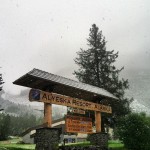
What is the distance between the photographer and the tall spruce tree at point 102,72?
126 feet

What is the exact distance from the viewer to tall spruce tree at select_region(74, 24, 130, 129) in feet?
126

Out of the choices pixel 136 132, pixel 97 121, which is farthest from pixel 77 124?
pixel 136 132

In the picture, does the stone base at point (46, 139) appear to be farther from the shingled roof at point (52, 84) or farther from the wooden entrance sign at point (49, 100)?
the shingled roof at point (52, 84)

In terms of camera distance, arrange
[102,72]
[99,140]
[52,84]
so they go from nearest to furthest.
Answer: [52,84] → [99,140] → [102,72]

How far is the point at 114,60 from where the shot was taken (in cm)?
4084

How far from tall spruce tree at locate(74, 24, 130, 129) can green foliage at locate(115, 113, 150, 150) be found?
1012 centimetres

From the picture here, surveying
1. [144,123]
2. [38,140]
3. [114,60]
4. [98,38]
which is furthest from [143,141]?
[98,38]

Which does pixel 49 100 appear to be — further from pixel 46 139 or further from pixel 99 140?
pixel 99 140

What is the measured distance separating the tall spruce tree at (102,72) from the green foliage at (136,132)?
1012 cm

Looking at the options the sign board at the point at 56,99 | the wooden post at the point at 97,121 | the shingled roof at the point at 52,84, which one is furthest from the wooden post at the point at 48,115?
the wooden post at the point at 97,121

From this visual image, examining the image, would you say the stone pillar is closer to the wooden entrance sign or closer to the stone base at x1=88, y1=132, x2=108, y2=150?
the stone base at x1=88, y1=132, x2=108, y2=150

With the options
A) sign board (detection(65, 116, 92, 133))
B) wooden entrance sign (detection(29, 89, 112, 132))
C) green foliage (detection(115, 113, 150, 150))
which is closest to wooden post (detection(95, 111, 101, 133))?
sign board (detection(65, 116, 92, 133))

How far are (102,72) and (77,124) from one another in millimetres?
19566

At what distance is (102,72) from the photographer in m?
40.0
